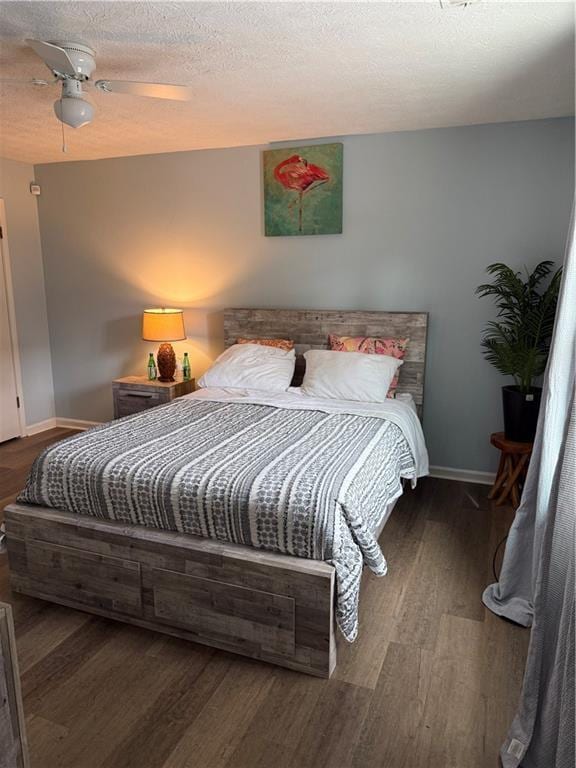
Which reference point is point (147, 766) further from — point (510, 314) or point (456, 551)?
point (510, 314)

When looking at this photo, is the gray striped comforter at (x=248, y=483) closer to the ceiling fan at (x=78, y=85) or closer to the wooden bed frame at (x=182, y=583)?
the wooden bed frame at (x=182, y=583)

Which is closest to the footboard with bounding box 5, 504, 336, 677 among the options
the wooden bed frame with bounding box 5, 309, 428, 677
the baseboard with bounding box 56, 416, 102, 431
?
the wooden bed frame with bounding box 5, 309, 428, 677

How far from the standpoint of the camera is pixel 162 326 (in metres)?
4.20

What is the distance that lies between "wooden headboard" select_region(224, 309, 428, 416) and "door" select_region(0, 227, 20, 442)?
2016mm

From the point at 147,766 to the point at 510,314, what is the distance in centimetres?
318

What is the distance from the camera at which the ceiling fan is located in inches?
88.7

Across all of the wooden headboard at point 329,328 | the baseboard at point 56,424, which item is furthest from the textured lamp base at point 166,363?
the baseboard at point 56,424

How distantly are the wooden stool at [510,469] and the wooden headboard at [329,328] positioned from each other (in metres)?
0.65

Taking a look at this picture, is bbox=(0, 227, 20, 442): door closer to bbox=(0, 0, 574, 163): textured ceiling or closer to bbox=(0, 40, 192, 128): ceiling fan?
bbox=(0, 0, 574, 163): textured ceiling

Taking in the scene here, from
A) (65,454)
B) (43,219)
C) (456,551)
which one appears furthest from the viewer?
(43,219)

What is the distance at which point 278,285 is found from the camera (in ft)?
13.7

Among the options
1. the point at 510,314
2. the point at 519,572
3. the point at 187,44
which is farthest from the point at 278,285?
the point at 519,572

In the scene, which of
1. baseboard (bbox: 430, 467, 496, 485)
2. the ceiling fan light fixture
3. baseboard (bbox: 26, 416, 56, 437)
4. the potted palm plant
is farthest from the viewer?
baseboard (bbox: 26, 416, 56, 437)

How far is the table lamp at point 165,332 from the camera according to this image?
4207 millimetres
